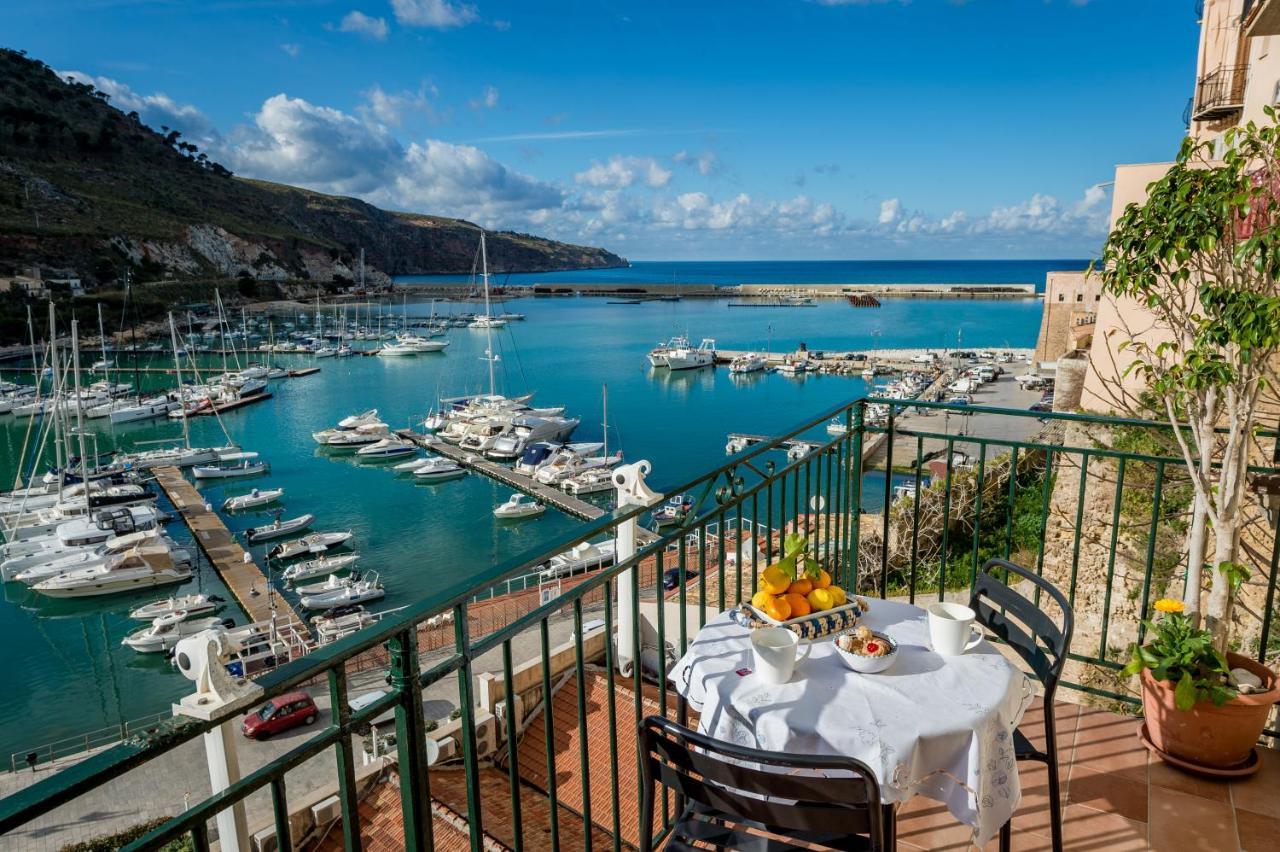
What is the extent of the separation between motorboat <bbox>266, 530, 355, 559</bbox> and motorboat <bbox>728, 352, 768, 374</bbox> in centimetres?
3374

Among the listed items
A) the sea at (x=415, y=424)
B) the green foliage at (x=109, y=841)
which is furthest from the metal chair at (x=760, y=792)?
the green foliage at (x=109, y=841)

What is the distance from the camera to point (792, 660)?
199 cm

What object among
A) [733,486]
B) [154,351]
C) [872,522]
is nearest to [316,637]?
[872,522]

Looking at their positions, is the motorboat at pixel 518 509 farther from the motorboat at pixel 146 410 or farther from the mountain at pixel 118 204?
the mountain at pixel 118 204

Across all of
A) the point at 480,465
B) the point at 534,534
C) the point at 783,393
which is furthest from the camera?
the point at 783,393

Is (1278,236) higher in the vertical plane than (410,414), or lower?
higher

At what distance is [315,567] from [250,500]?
23.1ft

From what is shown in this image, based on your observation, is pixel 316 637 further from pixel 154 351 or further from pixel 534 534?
pixel 154 351

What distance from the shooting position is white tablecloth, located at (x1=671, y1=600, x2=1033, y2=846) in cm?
183

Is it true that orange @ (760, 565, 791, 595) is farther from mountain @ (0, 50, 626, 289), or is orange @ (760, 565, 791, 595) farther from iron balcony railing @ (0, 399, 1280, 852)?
mountain @ (0, 50, 626, 289)

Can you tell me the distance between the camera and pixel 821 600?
2.28 meters

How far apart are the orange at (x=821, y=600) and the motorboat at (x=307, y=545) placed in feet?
79.2

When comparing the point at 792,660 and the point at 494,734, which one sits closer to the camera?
the point at 792,660

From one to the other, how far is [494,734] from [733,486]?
30.3 ft
